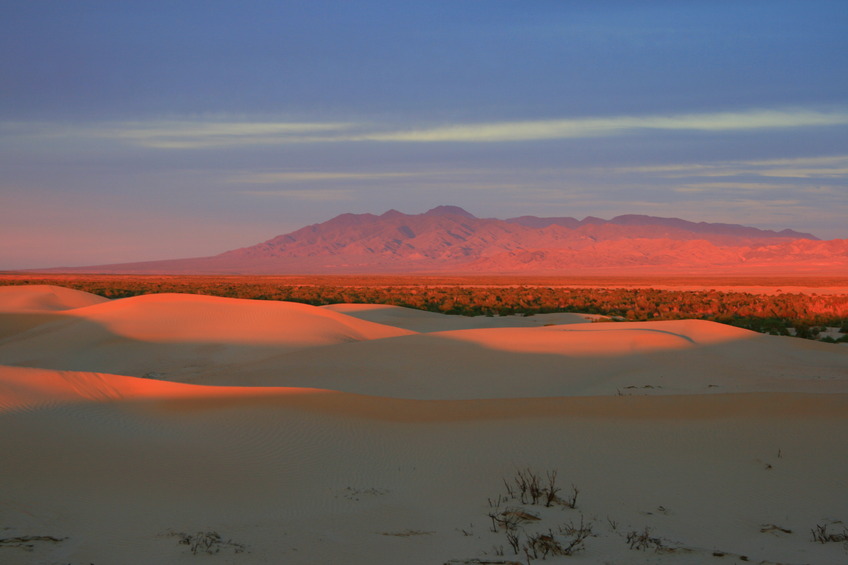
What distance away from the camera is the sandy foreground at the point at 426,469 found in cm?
522

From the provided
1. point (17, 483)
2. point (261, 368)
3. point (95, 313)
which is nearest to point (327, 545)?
point (17, 483)

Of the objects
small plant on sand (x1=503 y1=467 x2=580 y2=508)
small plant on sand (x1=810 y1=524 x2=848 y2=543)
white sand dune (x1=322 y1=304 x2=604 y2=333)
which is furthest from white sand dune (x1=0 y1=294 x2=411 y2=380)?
small plant on sand (x1=810 y1=524 x2=848 y2=543)

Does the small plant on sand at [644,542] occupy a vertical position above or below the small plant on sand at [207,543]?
above

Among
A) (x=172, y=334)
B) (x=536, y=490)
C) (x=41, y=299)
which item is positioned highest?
(x=41, y=299)

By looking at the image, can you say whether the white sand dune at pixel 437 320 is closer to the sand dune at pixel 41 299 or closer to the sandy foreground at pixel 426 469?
the sand dune at pixel 41 299

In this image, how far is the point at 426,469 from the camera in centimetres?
719

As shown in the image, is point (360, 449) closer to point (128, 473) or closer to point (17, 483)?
point (128, 473)

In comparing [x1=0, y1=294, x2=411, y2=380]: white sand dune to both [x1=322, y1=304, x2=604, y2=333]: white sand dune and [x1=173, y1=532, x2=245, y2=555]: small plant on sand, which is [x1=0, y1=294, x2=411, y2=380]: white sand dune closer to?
[x1=322, y1=304, x2=604, y2=333]: white sand dune

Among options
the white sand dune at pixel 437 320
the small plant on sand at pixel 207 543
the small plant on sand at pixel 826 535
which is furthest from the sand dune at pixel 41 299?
the small plant on sand at pixel 826 535

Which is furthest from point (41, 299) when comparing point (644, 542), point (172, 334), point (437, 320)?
point (644, 542)

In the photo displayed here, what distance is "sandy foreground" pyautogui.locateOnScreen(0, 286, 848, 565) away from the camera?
17.1 feet

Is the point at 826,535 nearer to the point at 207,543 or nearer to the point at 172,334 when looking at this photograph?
the point at 207,543

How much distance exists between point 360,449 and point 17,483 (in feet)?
10.4

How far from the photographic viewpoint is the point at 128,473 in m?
6.54
